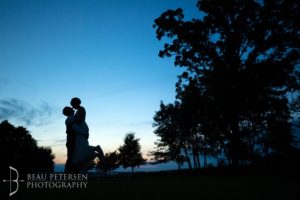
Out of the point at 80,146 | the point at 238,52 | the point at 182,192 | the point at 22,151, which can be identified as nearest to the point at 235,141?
the point at 238,52

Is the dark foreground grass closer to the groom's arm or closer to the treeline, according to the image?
the groom's arm

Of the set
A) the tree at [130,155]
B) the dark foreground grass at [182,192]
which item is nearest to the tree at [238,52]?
the dark foreground grass at [182,192]

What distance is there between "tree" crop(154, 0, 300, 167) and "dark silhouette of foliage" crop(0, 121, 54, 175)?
48432 mm

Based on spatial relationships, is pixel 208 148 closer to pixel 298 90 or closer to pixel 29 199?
pixel 298 90

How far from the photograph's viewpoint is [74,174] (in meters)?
6.83

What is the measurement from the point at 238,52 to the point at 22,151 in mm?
58430

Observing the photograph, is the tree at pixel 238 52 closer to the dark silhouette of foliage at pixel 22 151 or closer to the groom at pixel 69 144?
the groom at pixel 69 144

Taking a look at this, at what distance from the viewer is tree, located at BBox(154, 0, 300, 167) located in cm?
2116

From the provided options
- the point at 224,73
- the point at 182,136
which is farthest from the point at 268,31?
the point at 182,136

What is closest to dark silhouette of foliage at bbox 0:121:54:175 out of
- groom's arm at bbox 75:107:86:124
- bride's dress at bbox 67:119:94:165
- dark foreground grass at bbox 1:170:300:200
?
dark foreground grass at bbox 1:170:300:200

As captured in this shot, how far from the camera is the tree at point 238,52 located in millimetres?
21156

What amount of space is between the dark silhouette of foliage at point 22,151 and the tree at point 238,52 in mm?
48432

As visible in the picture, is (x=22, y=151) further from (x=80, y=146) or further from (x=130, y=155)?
(x=80, y=146)

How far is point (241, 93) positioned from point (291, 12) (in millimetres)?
7544
